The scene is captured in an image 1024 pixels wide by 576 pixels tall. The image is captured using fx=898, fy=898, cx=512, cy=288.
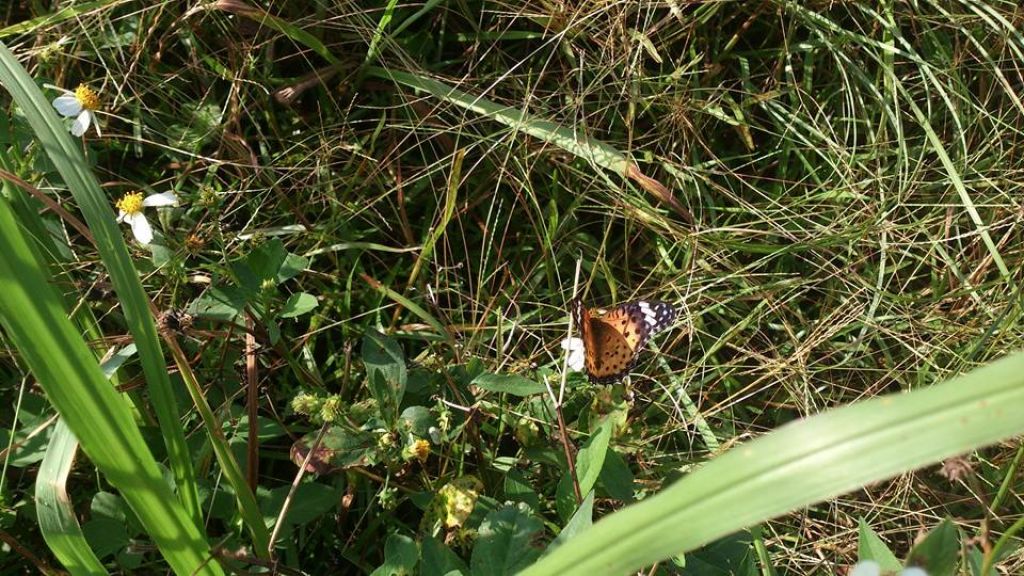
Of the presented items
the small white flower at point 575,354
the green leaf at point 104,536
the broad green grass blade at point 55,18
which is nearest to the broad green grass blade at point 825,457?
the small white flower at point 575,354

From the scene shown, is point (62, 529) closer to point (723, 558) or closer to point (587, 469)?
point (587, 469)

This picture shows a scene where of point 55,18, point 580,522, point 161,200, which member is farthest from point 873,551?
point 55,18

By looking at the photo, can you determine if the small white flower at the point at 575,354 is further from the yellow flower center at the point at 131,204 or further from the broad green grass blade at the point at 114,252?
the yellow flower center at the point at 131,204

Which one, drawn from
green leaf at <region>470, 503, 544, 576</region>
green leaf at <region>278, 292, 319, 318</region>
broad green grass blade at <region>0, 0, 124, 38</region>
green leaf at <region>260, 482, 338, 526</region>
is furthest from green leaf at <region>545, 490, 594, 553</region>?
broad green grass blade at <region>0, 0, 124, 38</region>

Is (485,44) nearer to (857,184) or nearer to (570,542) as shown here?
(857,184)

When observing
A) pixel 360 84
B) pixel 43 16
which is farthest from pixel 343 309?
pixel 43 16

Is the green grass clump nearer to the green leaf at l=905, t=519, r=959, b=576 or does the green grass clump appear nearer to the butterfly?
the butterfly
